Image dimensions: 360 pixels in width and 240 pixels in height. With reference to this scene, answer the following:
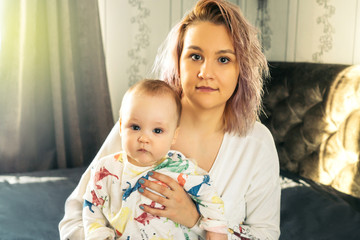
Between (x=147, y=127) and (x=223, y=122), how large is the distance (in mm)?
397

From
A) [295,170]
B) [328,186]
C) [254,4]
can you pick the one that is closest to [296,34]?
[254,4]

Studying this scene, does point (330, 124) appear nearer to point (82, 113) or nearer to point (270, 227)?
point (270, 227)

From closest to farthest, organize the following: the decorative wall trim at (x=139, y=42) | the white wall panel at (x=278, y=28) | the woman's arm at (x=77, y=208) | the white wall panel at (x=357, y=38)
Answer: the woman's arm at (x=77, y=208)
the white wall panel at (x=357, y=38)
the white wall panel at (x=278, y=28)
the decorative wall trim at (x=139, y=42)

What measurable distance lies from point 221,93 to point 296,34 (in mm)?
1714

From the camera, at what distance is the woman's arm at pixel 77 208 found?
116cm

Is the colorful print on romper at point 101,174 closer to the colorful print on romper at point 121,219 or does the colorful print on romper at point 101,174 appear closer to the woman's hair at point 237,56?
the colorful print on romper at point 121,219

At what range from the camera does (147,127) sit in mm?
1046

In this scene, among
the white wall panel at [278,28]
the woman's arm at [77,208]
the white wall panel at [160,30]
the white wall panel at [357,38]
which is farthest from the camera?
the white wall panel at [278,28]

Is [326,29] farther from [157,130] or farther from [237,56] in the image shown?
[157,130]

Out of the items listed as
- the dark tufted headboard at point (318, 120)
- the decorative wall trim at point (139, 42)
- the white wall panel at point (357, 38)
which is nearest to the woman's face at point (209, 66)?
the dark tufted headboard at point (318, 120)

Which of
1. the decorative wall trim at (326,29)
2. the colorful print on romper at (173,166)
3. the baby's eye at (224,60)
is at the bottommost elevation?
the colorful print on romper at (173,166)

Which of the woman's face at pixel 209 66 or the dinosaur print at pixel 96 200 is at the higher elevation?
the woman's face at pixel 209 66

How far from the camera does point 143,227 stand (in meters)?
1.04

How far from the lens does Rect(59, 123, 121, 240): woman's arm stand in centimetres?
116
